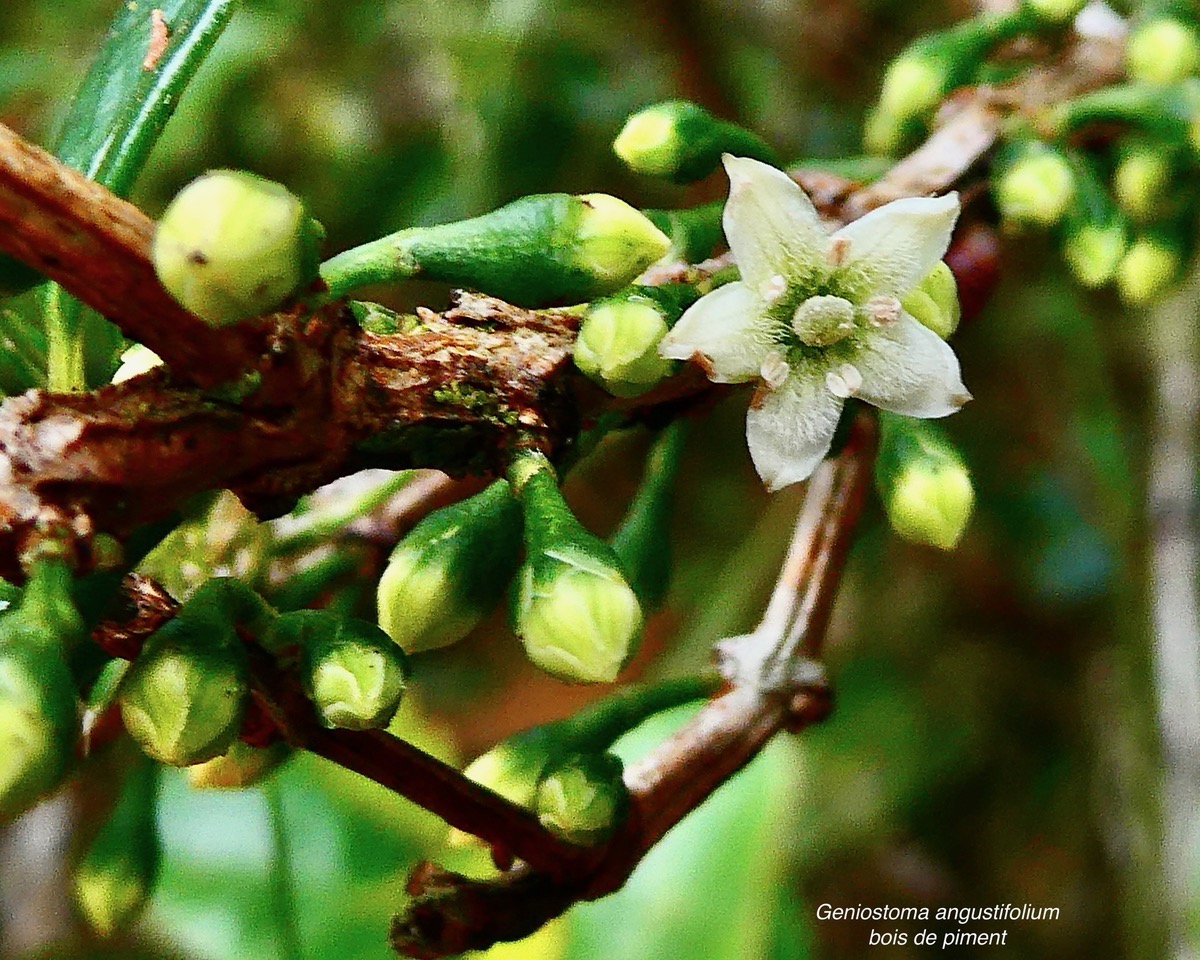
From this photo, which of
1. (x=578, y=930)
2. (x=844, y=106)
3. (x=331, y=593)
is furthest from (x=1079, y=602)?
(x=331, y=593)

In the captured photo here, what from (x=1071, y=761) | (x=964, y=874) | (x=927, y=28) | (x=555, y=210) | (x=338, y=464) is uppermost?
(x=927, y=28)

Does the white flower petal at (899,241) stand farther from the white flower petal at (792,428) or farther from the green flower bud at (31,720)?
the green flower bud at (31,720)

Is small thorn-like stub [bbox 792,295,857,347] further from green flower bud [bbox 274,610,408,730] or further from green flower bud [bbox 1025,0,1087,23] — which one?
green flower bud [bbox 1025,0,1087,23]

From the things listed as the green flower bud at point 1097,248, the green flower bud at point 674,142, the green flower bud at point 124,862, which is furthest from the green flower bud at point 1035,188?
the green flower bud at point 124,862

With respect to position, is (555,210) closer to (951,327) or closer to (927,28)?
(951,327)

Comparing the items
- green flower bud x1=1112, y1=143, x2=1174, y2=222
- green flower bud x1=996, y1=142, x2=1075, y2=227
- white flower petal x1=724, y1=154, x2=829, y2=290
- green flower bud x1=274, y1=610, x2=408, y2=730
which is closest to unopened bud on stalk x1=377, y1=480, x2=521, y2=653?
green flower bud x1=274, y1=610, x2=408, y2=730

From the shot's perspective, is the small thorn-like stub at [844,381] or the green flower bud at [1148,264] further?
the green flower bud at [1148,264]

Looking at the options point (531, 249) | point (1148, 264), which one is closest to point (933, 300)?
point (531, 249)
